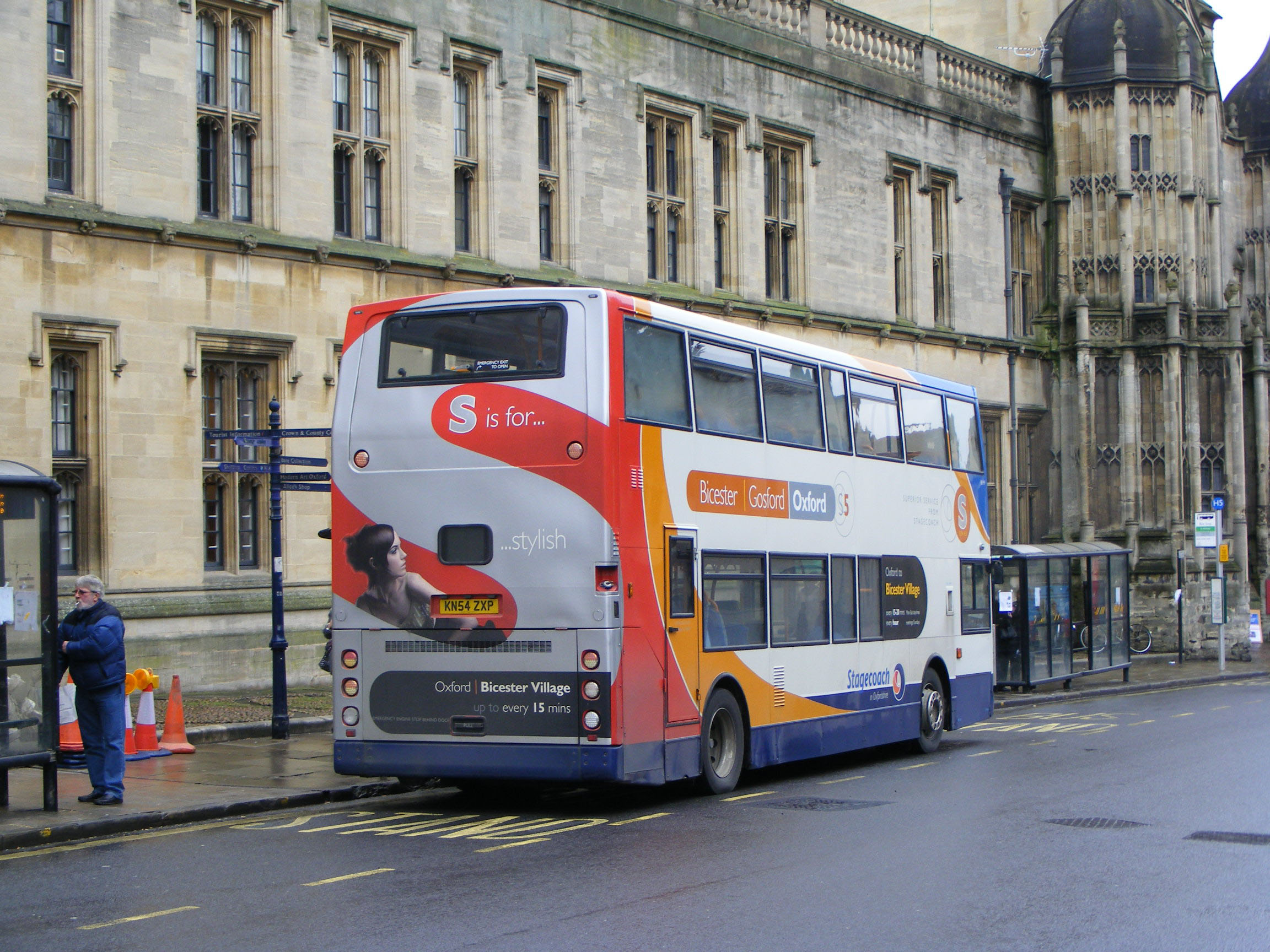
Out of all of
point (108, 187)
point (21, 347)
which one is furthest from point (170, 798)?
point (108, 187)

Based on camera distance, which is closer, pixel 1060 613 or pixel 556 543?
pixel 556 543

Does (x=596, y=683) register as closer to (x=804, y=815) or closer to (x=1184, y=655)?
(x=804, y=815)

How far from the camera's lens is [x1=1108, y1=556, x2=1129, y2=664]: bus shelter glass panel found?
29469mm

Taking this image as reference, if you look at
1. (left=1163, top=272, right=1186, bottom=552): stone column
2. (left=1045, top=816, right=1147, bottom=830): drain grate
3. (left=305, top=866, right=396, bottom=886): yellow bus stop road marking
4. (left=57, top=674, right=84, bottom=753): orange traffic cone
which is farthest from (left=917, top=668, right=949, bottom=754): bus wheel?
(left=1163, top=272, right=1186, bottom=552): stone column

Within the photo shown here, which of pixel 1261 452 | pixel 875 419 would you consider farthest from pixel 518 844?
pixel 1261 452

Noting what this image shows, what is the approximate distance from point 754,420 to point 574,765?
3.94 m

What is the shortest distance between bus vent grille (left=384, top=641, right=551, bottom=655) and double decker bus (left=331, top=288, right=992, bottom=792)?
0.7 inches

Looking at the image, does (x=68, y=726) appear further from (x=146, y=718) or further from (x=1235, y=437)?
(x=1235, y=437)

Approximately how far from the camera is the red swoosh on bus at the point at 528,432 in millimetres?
11891

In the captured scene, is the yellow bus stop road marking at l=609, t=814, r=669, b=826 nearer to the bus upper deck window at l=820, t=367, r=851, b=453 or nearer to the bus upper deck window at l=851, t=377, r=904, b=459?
the bus upper deck window at l=820, t=367, r=851, b=453

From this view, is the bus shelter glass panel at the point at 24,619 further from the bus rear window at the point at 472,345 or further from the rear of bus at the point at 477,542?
the bus rear window at the point at 472,345

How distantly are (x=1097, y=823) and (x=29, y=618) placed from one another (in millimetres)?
8316

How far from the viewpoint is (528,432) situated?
12.1 metres

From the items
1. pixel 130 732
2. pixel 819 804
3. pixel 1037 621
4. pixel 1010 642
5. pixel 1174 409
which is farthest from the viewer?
pixel 1174 409
